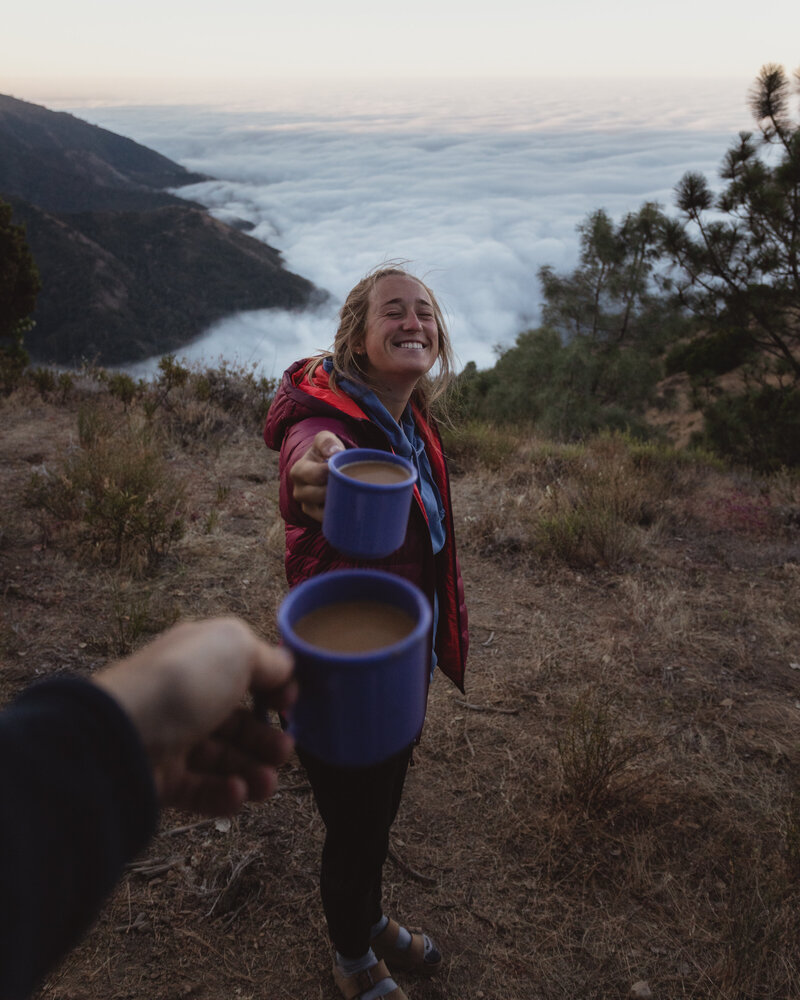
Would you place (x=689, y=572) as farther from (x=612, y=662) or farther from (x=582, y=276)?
(x=582, y=276)

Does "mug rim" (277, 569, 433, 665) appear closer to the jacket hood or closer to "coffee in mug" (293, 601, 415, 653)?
"coffee in mug" (293, 601, 415, 653)

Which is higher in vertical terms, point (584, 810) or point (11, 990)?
point (11, 990)

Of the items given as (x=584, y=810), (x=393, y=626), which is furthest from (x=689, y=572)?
(x=393, y=626)

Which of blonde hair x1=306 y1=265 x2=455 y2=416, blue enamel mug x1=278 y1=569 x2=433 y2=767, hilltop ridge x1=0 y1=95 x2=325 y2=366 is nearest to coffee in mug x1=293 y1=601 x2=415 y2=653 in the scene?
blue enamel mug x1=278 y1=569 x2=433 y2=767

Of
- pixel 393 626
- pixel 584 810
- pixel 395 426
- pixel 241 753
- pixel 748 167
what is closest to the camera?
pixel 241 753

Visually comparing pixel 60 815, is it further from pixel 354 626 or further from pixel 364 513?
pixel 364 513

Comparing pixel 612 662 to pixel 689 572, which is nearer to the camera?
pixel 612 662

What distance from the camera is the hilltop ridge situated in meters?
62.2

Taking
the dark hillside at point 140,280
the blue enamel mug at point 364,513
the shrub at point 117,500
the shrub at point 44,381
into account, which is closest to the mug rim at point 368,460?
the blue enamel mug at point 364,513

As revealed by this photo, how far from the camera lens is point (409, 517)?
146 cm

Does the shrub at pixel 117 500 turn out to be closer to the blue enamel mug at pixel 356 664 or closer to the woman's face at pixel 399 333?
the woman's face at pixel 399 333

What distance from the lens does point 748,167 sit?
8.27m

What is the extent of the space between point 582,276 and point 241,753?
73.1ft

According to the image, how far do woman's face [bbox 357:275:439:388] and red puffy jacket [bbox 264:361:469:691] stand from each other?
0.56ft
